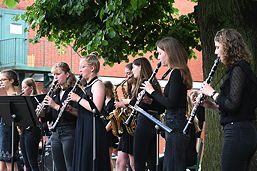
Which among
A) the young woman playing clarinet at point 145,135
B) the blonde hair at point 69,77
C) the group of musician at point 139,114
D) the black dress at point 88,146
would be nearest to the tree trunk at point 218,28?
the group of musician at point 139,114

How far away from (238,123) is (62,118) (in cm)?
344

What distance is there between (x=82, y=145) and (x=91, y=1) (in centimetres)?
379

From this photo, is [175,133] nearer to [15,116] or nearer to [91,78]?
[91,78]

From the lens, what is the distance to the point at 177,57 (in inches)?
259

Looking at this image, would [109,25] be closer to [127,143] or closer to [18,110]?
[127,143]

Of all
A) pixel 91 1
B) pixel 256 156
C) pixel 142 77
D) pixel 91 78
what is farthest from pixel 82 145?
pixel 91 1

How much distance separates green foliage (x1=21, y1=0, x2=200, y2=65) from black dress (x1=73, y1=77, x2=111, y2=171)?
2.20 meters

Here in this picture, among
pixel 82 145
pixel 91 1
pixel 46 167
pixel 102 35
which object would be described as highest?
pixel 91 1

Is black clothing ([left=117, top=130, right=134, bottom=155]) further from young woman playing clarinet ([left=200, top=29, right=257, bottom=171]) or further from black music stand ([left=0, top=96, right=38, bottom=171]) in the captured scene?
young woman playing clarinet ([left=200, top=29, right=257, bottom=171])

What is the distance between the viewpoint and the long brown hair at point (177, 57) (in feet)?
21.2

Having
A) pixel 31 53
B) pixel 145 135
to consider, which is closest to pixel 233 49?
pixel 145 135

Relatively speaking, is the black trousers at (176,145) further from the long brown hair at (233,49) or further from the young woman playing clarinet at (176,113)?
the long brown hair at (233,49)

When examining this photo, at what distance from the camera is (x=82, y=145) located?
25.0 feet

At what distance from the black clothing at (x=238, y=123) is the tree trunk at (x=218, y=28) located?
3270 mm
